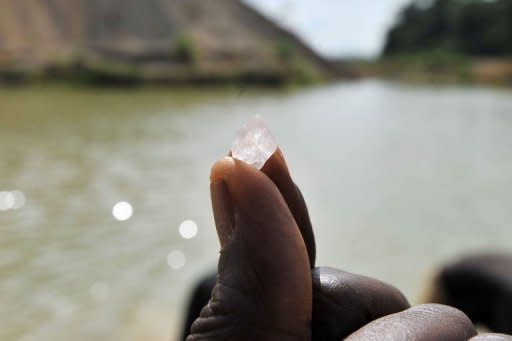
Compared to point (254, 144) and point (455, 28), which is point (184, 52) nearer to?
point (254, 144)

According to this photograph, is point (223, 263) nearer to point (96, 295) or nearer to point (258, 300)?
point (258, 300)

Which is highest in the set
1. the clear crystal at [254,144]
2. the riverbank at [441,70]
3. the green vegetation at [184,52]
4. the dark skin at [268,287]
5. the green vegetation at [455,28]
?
the green vegetation at [455,28]

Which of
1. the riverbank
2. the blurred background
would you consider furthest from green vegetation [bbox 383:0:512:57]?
the blurred background

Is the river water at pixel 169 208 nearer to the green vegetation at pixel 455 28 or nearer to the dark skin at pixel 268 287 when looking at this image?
the dark skin at pixel 268 287

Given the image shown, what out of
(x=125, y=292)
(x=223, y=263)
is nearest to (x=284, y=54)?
(x=125, y=292)

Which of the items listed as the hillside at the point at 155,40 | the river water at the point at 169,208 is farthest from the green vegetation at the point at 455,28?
the river water at the point at 169,208

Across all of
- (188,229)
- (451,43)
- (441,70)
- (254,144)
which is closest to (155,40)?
(441,70)
